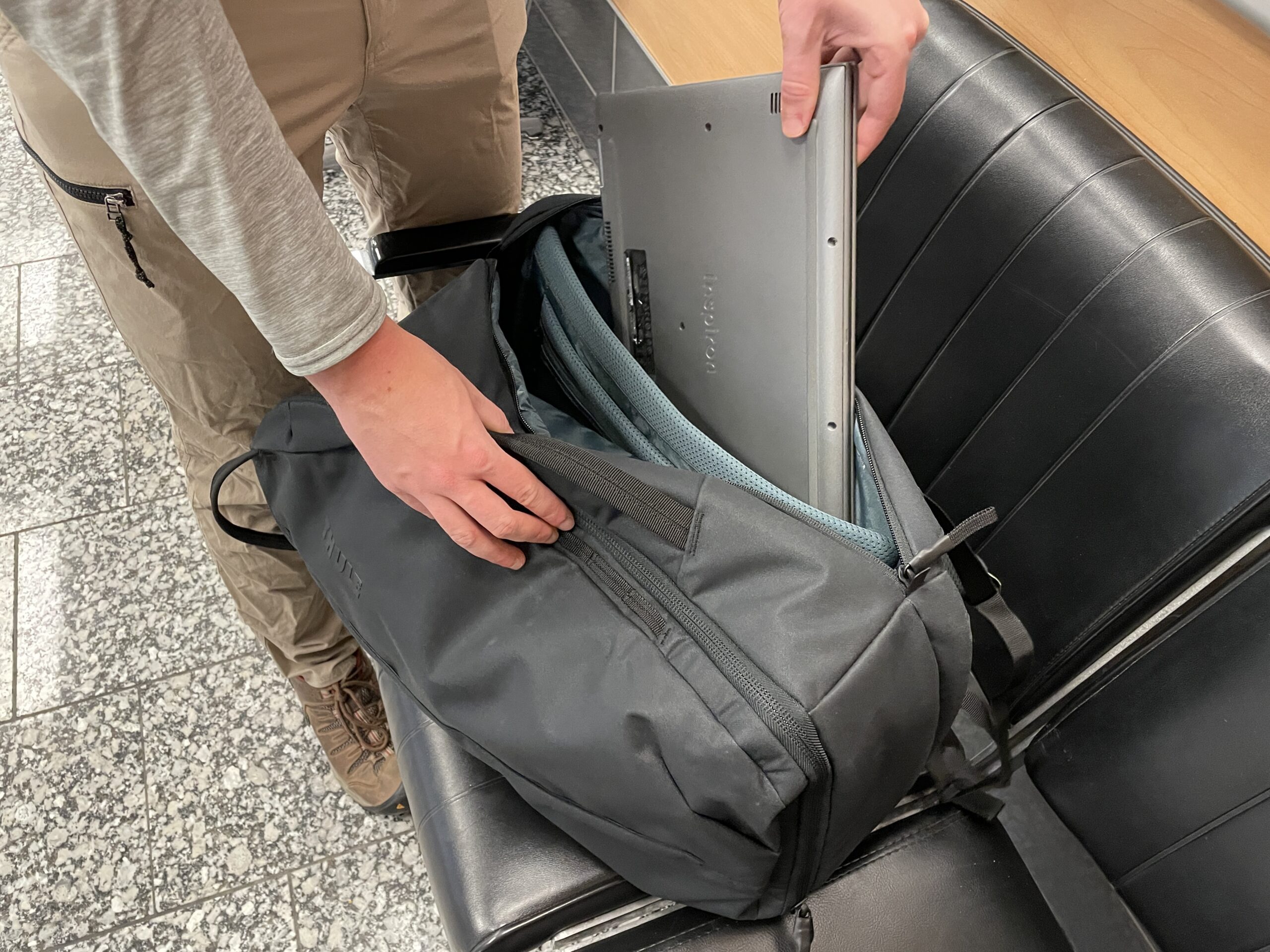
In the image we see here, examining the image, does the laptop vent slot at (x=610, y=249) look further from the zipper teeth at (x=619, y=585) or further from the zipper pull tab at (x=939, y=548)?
the zipper pull tab at (x=939, y=548)

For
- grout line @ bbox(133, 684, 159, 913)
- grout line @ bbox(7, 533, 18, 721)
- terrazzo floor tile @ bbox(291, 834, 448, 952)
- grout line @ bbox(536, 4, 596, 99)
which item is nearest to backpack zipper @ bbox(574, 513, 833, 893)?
terrazzo floor tile @ bbox(291, 834, 448, 952)

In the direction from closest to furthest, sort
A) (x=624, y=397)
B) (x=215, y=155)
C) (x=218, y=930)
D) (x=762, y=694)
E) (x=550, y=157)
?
(x=215, y=155) → (x=762, y=694) → (x=624, y=397) → (x=218, y=930) → (x=550, y=157)

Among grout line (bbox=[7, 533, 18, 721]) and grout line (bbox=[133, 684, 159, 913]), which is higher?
grout line (bbox=[133, 684, 159, 913])

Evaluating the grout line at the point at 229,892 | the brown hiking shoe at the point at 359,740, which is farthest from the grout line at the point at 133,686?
the grout line at the point at 229,892

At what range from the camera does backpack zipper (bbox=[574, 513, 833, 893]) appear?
Result: 20.4 inches

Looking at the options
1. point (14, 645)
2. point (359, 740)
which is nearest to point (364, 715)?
point (359, 740)

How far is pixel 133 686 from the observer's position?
1.27 meters

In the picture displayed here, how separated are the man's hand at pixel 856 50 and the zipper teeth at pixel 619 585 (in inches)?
13.0

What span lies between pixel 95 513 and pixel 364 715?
71 centimetres

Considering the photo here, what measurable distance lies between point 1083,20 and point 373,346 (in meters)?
0.74

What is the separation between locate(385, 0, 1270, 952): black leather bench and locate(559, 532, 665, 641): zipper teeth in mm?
264

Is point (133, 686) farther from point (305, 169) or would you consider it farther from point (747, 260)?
point (747, 260)

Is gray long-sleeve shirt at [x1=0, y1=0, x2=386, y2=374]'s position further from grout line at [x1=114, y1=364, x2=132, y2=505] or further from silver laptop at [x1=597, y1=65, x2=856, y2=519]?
grout line at [x1=114, y1=364, x2=132, y2=505]

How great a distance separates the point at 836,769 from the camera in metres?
0.53
